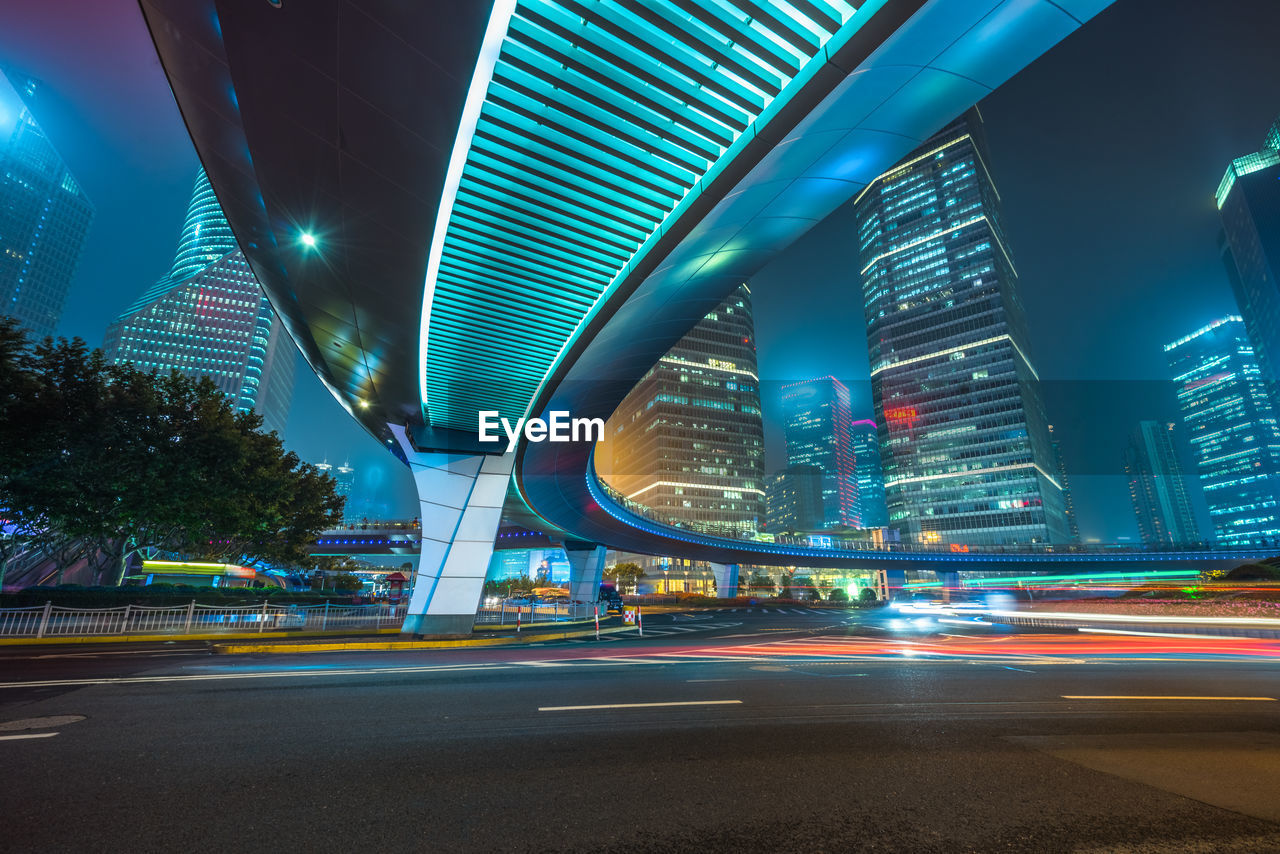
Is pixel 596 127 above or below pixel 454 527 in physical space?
above

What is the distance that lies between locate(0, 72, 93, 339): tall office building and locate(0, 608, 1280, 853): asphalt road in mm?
229471

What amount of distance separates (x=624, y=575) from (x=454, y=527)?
93945mm

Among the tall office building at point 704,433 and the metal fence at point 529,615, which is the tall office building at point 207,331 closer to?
the tall office building at point 704,433

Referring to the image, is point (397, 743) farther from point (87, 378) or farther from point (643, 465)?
point (643, 465)

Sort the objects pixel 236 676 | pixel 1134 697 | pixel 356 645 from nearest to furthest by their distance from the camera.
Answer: pixel 1134 697 → pixel 236 676 → pixel 356 645

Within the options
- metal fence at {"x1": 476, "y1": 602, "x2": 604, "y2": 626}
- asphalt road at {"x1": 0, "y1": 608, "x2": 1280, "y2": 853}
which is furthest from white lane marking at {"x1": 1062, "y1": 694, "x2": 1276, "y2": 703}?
metal fence at {"x1": 476, "y1": 602, "x2": 604, "y2": 626}

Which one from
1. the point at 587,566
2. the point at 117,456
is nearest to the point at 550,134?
the point at 117,456

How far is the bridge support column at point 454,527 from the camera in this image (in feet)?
84.8

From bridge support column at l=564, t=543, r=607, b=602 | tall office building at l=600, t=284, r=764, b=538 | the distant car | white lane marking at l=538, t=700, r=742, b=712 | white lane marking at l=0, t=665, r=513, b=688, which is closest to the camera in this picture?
white lane marking at l=538, t=700, r=742, b=712

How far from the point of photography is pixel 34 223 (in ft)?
587

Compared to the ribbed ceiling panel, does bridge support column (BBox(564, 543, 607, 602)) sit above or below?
below

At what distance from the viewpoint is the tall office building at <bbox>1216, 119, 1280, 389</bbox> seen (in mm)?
159625

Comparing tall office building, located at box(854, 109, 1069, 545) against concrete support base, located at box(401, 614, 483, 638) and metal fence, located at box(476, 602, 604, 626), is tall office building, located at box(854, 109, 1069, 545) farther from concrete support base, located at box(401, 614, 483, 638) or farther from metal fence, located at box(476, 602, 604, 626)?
concrete support base, located at box(401, 614, 483, 638)

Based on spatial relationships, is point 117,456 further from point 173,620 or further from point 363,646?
point 363,646
